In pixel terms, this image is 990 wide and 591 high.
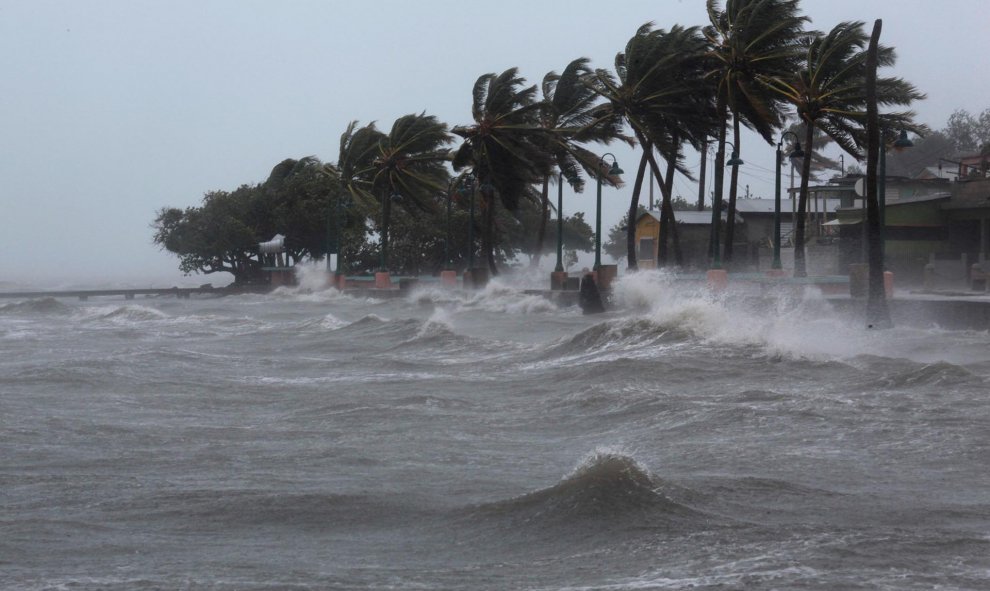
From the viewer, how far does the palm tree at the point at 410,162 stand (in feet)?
172

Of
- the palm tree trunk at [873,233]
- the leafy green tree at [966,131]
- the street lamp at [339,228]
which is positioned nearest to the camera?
the palm tree trunk at [873,233]

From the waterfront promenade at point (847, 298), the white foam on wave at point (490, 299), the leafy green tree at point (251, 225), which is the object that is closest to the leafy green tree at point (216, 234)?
the leafy green tree at point (251, 225)

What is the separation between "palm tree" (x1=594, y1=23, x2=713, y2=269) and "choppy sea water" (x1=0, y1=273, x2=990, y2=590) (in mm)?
21265

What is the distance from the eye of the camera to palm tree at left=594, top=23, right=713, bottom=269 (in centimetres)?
3800

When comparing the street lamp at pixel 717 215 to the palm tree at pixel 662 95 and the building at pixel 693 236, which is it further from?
the building at pixel 693 236

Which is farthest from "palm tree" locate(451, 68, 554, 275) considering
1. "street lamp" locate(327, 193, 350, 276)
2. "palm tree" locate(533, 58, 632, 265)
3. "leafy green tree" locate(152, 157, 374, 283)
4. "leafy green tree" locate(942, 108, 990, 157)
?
"leafy green tree" locate(942, 108, 990, 157)

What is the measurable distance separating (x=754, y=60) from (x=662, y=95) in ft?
13.0

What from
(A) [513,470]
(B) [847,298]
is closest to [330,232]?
(B) [847,298]

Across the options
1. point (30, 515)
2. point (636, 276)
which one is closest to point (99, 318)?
point (636, 276)

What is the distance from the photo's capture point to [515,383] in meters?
14.6

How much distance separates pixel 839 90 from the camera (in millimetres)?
33312

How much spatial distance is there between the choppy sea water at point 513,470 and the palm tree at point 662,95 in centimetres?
2126

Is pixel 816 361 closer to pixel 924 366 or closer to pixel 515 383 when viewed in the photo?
pixel 924 366

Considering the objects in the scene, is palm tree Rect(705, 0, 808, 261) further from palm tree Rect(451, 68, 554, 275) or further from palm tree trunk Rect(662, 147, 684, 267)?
Result: palm tree Rect(451, 68, 554, 275)
